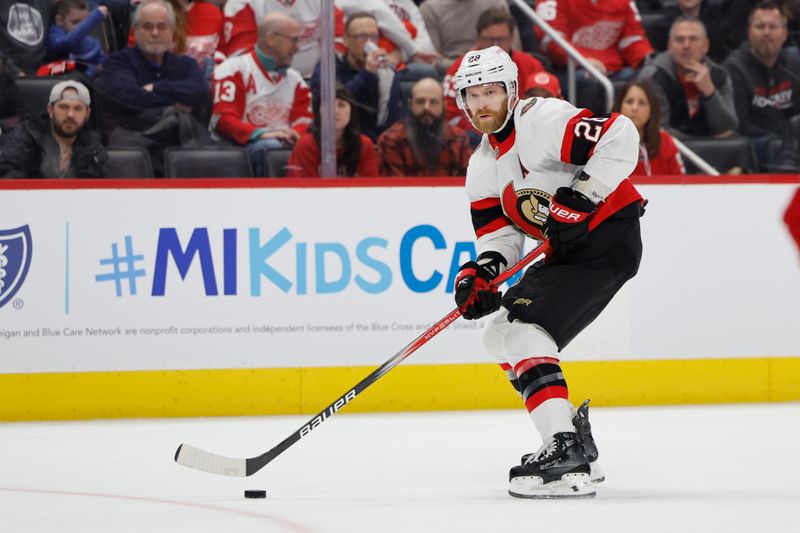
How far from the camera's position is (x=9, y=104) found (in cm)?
560

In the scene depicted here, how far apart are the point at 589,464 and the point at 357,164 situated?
2.51m

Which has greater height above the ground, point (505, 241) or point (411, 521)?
point (505, 241)

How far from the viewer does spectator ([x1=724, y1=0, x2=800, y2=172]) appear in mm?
6523

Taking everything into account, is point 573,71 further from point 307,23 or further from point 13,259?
point 13,259

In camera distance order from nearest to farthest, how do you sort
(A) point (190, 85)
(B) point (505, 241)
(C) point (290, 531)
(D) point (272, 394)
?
1. (C) point (290, 531)
2. (B) point (505, 241)
3. (D) point (272, 394)
4. (A) point (190, 85)

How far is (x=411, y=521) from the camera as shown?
3.18 meters

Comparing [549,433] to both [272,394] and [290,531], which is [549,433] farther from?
[272,394]

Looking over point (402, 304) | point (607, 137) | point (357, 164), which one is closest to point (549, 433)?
point (607, 137)

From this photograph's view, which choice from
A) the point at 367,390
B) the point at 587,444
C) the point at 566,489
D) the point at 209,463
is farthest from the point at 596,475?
the point at 367,390

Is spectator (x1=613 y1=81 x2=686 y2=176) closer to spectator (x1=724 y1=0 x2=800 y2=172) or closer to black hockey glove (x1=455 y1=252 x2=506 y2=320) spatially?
spectator (x1=724 y1=0 x2=800 y2=172)

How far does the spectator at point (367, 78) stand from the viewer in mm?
5949

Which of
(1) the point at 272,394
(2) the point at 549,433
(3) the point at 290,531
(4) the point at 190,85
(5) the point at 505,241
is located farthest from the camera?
(4) the point at 190,85

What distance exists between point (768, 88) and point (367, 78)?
84.0 inches

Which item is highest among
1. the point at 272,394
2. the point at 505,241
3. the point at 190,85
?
the point at 190,85
